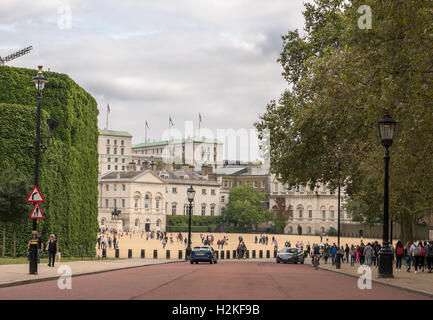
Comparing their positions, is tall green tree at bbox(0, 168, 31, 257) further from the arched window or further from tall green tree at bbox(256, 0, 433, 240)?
the arched window

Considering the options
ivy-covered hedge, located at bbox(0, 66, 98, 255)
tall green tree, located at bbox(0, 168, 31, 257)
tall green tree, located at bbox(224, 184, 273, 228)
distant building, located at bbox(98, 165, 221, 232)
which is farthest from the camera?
tall green tree, located at bbox(224, 184, 273, 228)

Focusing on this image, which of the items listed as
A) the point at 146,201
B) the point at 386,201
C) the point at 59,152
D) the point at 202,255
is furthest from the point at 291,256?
the point at 146,201

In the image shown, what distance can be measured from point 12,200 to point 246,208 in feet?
369

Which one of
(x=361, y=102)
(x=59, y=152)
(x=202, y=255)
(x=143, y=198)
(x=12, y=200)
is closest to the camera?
(x=361, y=102)

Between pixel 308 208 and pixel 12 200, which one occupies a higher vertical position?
pixel 12 200

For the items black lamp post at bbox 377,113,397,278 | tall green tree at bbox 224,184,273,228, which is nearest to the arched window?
tall green tree at bbox 224,184,273,228

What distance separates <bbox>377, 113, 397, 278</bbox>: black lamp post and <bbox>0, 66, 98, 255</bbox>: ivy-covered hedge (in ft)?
71.1

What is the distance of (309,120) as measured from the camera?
39.6 m

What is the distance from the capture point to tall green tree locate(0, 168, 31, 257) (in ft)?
124

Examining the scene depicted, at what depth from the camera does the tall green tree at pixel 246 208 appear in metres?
148

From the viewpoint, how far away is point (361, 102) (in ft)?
101

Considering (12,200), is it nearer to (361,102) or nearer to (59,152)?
(59,152)
